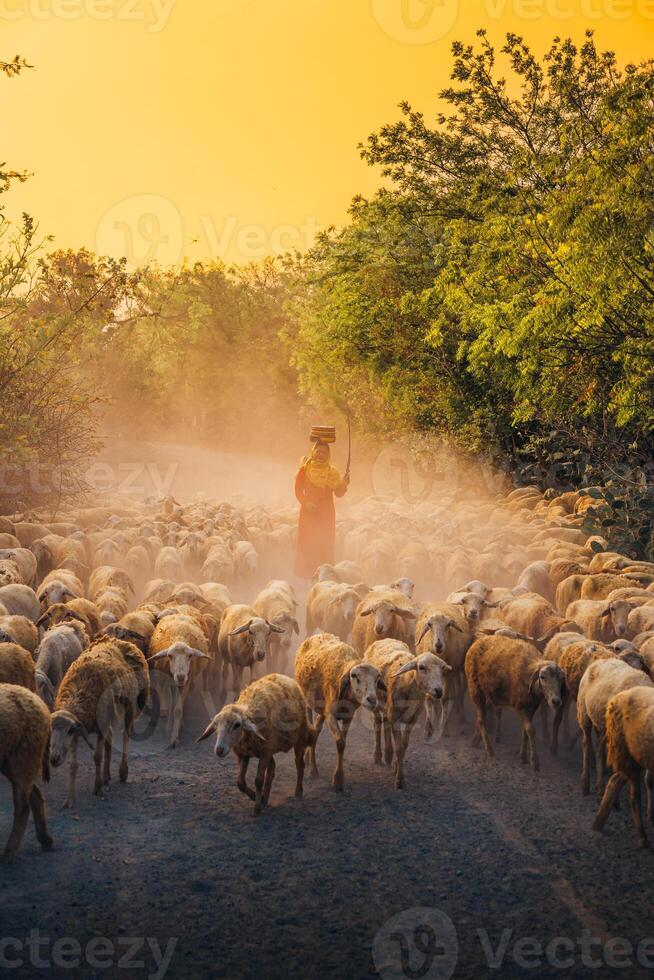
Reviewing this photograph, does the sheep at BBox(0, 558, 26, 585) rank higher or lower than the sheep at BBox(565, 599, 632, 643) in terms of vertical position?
lower

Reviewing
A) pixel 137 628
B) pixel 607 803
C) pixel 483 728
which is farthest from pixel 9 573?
pixel 607 803

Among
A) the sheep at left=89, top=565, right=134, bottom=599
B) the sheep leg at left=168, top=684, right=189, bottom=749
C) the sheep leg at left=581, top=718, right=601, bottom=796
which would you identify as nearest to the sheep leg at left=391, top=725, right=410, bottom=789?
the sheep leg at left=581, top=718, right=601, bottom=796

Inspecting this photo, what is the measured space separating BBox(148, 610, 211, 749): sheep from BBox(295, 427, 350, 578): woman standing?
5693 mm

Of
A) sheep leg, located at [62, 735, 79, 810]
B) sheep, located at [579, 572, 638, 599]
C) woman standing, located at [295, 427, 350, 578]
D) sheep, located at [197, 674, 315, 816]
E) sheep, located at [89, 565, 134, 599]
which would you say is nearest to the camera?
sheep, located at [197, 674, 315, 816]

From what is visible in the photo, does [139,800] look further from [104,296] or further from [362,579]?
[104,296]

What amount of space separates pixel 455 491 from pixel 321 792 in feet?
63.4

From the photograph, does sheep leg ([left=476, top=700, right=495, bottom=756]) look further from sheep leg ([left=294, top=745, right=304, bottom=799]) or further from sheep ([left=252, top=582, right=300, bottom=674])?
sheep ([left=252, top=582, right=300, bottom=674])

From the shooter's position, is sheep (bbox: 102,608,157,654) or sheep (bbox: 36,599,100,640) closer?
sheep (bbox: 102,608,157,654)

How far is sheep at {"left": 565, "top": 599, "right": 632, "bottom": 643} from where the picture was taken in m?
10.5

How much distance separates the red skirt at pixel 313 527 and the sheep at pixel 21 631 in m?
7.05

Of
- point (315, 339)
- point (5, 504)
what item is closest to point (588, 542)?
point (5, 504)

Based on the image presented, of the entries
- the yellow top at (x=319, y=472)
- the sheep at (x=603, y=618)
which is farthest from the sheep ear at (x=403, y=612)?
the yellow top at (x=319, y=472)

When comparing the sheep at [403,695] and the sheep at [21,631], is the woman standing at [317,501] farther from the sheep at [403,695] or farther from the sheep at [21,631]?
the sheep at [403,695]

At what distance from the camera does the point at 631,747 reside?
6.95m
